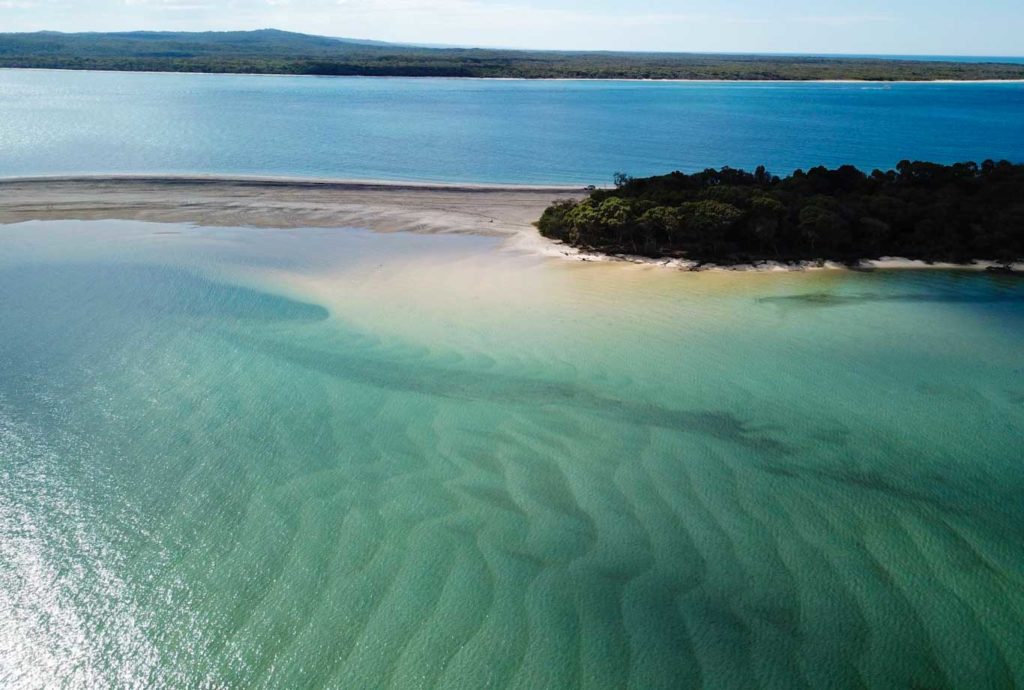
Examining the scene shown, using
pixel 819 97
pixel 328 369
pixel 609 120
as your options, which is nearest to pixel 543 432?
pixel 328 369

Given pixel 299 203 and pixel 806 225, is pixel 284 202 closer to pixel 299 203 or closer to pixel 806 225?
pixel 299 203

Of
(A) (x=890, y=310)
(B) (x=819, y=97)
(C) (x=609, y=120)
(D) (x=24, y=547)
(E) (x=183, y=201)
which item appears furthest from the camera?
(B) (x=819, y=97)

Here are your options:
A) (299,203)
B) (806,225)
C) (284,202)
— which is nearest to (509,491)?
(806,225)

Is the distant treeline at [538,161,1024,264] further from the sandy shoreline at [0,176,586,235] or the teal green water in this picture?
the sandy shoreline at [0,176,586,235]

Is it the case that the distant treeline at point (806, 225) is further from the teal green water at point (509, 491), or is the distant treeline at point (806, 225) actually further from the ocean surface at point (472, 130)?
the ocean surface at point (472, 130)

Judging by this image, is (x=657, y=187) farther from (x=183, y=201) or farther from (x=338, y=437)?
(x=183, y=201)
